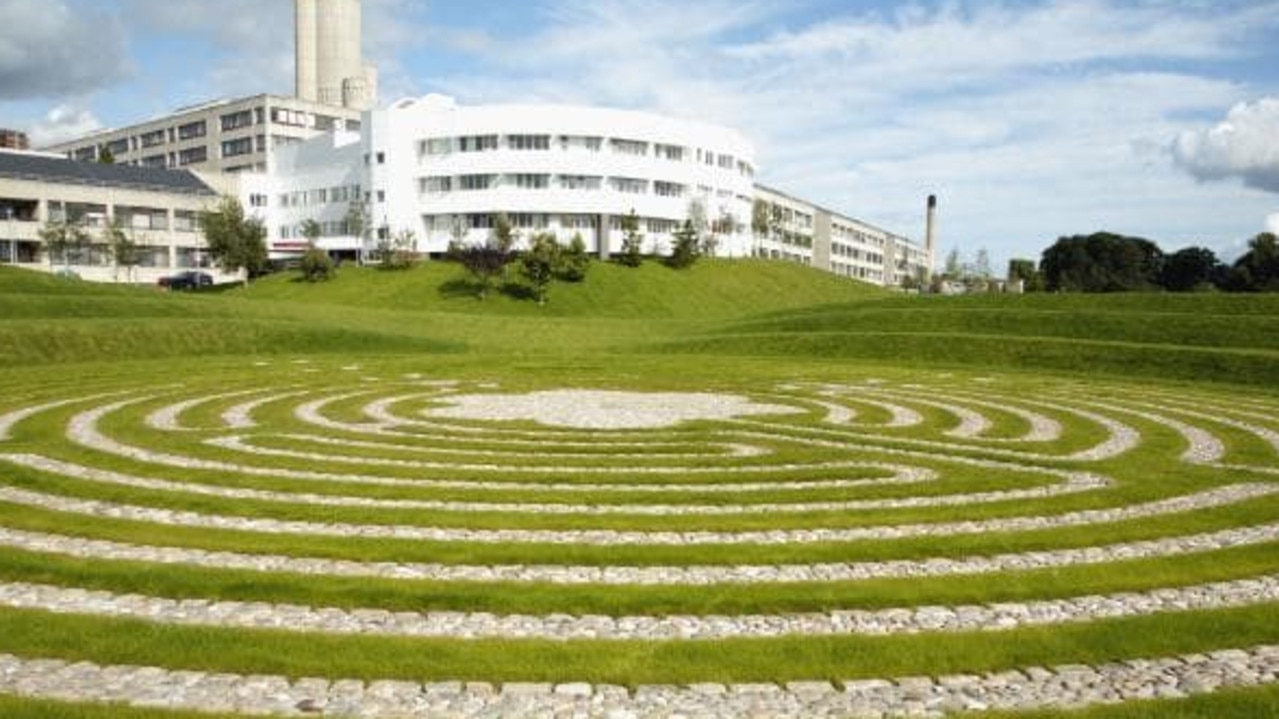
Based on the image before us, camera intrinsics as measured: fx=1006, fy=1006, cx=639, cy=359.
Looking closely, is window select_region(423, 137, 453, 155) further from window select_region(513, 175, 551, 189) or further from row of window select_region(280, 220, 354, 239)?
row of window select_region(280, 220, 354, 239)

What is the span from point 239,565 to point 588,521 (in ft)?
18.5

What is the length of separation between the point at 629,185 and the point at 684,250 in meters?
11.5

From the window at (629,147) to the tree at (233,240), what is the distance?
42597mm

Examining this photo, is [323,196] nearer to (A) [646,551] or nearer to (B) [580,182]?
(B) [580,182]

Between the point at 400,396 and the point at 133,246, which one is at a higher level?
the point at 133,246

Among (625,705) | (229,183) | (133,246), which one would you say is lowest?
(625,705)

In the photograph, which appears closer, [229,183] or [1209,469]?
[1209,469]

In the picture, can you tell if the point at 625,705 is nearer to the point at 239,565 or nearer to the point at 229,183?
the point at 239,565

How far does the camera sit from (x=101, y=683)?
10414 mm

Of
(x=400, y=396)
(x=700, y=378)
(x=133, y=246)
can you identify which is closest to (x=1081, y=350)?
(x=700, y=378)

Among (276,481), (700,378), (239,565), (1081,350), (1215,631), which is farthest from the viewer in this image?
(1081,350)

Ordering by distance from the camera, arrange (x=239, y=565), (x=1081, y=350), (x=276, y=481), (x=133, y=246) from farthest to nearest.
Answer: (x=133, y=246), (x=1081, y=350), (x=276, y=481), (x=239, y=565)

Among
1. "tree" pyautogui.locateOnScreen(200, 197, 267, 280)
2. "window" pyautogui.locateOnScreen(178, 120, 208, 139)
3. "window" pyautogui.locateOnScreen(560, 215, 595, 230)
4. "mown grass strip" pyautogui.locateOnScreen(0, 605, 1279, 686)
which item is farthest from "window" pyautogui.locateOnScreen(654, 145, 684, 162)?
"mown grass strip" pyautogui.locateOnScreen(0, 605, 1279, 686)

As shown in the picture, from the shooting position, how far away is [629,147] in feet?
407
